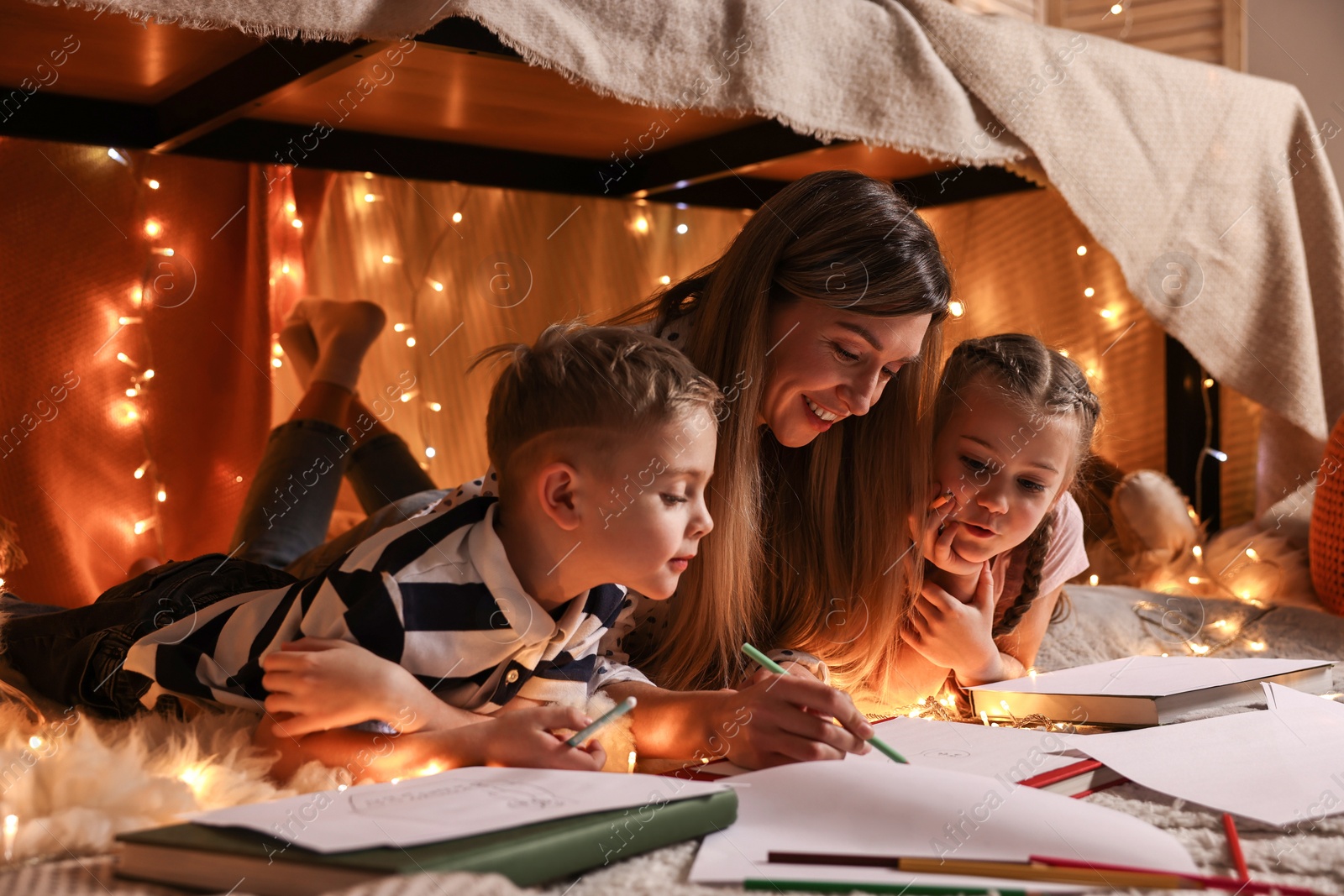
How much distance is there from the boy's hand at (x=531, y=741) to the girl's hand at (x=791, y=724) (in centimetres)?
11

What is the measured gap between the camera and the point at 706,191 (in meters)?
1.92

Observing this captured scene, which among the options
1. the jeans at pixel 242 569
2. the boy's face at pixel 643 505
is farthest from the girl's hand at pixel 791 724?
the jeans at pixel 242 569

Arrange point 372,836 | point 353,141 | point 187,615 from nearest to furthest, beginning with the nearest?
point 372,836
point 187,615
point 353,141

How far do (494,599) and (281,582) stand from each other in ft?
1.22

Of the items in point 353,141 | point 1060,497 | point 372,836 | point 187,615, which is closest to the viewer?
point 372,836

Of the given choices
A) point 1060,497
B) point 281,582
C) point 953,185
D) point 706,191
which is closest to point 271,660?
→ point 281,582

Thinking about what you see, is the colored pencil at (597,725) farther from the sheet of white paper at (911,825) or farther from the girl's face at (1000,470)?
the girl's face at (1000,470)

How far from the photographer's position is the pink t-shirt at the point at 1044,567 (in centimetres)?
114

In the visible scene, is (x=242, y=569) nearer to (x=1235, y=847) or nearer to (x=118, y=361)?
(x=118, y=361)

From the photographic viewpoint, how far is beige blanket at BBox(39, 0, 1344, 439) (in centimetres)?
104

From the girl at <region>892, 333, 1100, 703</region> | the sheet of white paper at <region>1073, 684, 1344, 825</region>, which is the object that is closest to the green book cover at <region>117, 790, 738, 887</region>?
the sheet of white paper at <region>1073, 684, 1344, 825</region>

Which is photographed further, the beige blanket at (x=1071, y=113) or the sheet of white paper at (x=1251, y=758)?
the beige blanket at (x=1071, y=113)

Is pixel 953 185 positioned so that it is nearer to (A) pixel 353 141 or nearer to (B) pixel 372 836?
(A) pixel 353 141

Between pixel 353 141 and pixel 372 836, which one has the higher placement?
pixel 353 141
